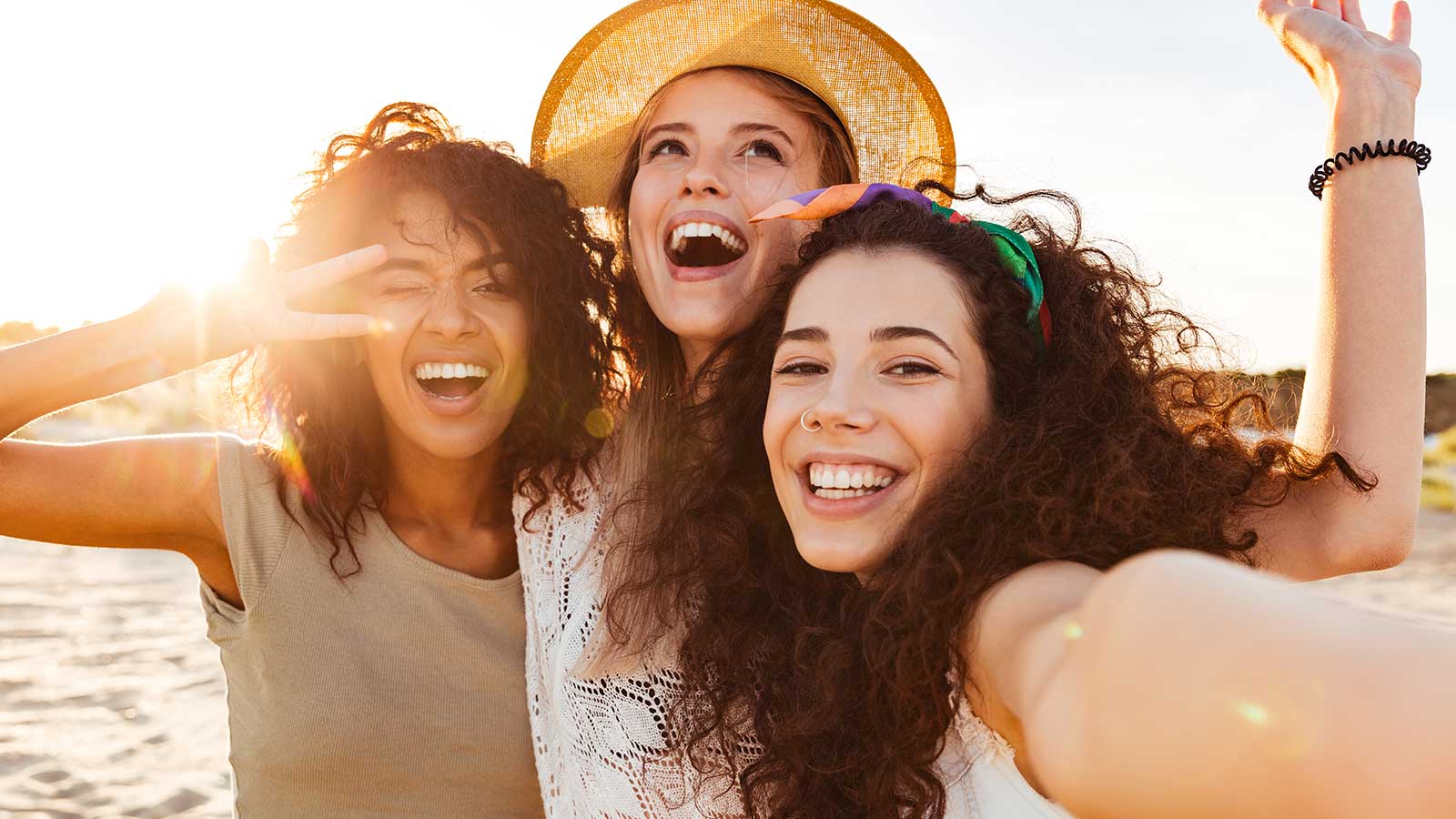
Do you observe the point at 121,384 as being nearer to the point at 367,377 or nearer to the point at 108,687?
the point at 367,377

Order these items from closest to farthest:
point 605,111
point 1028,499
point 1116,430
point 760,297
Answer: point 1028,499 → point 1116,430 → point 760,297 → point 605,111

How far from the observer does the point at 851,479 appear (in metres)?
2.18

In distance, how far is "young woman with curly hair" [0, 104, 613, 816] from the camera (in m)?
2.83

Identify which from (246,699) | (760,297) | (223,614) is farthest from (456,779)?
(760,297)

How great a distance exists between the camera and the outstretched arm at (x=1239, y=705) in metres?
0.94

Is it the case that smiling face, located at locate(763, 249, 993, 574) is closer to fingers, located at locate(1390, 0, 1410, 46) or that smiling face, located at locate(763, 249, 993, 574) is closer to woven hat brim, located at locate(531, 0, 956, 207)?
woven hat brim, located at locate(531, 0, 956, 207)

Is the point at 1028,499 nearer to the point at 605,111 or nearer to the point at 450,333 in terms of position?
the point at 450,333

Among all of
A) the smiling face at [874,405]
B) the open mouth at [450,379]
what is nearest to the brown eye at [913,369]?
the smiling face at [874,405]

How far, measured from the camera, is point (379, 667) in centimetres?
292

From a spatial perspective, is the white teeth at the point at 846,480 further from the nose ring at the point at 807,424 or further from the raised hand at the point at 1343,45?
the raised hand at the point at 1343,45

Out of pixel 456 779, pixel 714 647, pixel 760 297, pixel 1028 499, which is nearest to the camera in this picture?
pixel 1028 499

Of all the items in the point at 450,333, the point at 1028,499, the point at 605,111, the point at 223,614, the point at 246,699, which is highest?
the point at 605,111

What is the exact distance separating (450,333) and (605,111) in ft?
3.56

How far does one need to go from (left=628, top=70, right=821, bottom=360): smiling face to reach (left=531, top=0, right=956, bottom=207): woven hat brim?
4.4 inches
